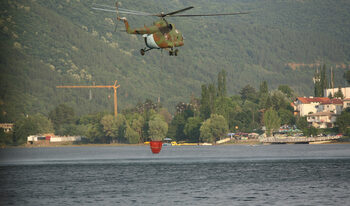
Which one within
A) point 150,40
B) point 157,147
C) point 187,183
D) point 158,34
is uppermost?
point 158,34

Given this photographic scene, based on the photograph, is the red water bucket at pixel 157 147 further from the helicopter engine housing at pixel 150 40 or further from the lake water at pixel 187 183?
the helicopter engine housing at pixel 150 40

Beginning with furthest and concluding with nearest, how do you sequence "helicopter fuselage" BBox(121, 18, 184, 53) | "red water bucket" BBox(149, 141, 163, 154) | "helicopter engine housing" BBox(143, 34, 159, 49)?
1. "red water bucket" BBox(149, 141, 163, 154)
2. "helicopter engine housing" BBox(143, 34, 159, 49)
3. "helicopter fuselage" BBox(121, 18, 184, 53)

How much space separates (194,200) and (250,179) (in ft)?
112

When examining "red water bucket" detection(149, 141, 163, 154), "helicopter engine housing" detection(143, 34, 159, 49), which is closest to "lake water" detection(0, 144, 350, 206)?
"red water bucket" detection(149, 141, 163, 154)

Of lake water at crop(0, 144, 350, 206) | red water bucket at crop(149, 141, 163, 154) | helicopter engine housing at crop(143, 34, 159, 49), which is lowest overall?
lake water at crop(0, 144, 350, 206)

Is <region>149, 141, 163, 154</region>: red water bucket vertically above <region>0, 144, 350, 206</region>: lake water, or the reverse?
<region>149, 141, 163, 154</region>: red water bucket

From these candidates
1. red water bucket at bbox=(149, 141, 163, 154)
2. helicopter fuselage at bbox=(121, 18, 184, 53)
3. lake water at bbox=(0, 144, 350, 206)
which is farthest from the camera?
red water bucket at bbox=(149, 141, 163, 154)

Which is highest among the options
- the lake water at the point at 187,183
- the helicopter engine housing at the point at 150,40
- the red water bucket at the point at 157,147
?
the helicopter engine housing at the point at 150,40

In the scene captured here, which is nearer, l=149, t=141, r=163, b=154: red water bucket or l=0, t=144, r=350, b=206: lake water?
l=0, t=144, r=350, b=206: lake water

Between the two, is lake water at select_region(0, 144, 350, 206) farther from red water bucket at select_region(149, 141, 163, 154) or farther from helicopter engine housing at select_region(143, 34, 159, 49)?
helicopter engine housing at select_region(143, 34, 159, 49)

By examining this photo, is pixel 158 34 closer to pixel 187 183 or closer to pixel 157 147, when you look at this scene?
pixel 187 183

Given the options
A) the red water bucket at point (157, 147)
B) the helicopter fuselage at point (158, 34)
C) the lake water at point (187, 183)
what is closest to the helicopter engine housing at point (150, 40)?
the helicopter fuselage at point (158, 34)

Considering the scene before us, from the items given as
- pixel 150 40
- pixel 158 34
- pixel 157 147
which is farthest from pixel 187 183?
pixel 157 147

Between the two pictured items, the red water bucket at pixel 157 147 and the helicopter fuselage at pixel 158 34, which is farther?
the red water bucket at pixel 157 147
